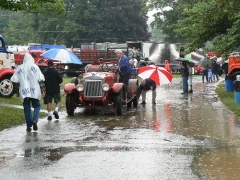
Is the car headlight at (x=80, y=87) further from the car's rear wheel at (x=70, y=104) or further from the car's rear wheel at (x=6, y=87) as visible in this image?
the car's rear wheel at (x=6, y=87)

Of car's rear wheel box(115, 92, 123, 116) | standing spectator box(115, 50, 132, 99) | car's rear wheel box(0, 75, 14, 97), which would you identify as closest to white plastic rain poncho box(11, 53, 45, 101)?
car's rear wheel box(115, 92, 123, 116)

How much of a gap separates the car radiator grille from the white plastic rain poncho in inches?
131

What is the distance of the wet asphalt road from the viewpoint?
8227 mm

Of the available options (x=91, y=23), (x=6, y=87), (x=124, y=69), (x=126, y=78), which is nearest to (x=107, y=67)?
(x=124, y=69)

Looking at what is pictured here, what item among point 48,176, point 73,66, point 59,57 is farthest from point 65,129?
point 73,66

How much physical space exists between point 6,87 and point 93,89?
5.09m

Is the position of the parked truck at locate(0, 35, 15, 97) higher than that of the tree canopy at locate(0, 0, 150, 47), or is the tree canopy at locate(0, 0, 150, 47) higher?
the tree canopy at locate(0, 0, 150, 47)

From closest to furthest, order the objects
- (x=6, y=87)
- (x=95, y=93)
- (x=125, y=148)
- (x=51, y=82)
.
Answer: (x=125, y=148) < (x=51, y=82) < (x=95, y=93) < (x=6, y=87)

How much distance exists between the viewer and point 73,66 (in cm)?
3738

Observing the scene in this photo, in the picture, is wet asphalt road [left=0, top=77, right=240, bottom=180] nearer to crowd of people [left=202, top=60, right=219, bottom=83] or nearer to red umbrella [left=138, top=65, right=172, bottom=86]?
red umbrella [left=138, top=65, right=172, bottom=86]

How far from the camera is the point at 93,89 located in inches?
632

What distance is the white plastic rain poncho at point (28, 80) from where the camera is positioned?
41.6ft

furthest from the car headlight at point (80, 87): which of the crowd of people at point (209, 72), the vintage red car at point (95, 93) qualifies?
the crowd of people at point (209, 72)

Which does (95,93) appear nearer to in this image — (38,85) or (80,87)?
(80,87)
